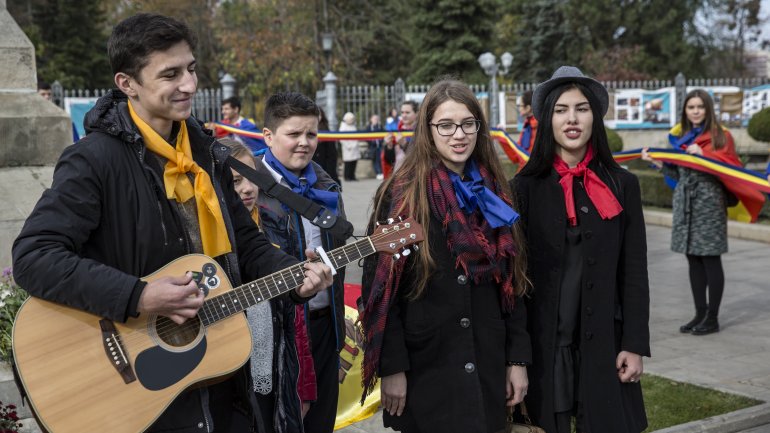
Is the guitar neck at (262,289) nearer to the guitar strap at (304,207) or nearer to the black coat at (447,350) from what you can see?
the guitar strap at (304,207)

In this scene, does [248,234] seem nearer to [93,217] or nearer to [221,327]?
[221,327]

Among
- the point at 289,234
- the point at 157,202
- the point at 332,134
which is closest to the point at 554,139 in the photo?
the point at 289,234

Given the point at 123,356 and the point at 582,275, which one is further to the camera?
the point at 582,275

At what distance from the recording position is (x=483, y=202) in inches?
135

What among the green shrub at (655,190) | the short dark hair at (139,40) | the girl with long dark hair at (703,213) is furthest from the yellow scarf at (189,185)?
the green shrub at (655,190)

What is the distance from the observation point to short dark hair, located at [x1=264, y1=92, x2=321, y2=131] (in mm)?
4434

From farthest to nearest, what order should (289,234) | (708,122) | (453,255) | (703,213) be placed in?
(708,122)
(703,213)
(289,234)
(453,255)

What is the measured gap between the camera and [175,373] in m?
2.66

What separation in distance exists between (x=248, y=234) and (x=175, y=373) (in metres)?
0.64

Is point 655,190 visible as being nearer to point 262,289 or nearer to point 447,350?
point 447,350

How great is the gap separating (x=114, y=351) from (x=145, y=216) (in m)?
0.42

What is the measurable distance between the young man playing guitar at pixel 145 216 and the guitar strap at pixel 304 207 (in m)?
0.42

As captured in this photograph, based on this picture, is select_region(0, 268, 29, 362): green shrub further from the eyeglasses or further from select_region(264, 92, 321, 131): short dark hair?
the eyeglasses

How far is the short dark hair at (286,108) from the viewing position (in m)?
4.43
